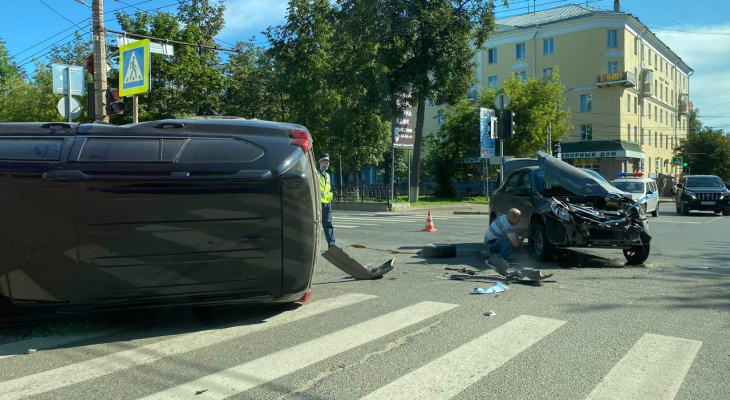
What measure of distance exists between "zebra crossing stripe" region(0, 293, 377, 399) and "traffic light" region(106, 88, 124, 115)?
9.25 metres

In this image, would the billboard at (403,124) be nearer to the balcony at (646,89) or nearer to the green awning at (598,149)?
the green awning at (598,149)

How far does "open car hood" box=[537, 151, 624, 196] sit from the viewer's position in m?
8.59

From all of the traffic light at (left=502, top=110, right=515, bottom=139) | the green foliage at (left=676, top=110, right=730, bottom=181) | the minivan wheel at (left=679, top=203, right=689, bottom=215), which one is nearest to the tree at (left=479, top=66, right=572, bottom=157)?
the minivan wheel at (left=679, top=203, right=689, bottom=215)

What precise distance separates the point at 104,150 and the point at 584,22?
50.7 m

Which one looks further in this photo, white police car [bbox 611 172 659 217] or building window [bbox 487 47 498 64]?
building window [bbox 487 47 498 64]

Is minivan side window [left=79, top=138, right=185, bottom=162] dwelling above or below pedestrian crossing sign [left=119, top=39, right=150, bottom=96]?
below

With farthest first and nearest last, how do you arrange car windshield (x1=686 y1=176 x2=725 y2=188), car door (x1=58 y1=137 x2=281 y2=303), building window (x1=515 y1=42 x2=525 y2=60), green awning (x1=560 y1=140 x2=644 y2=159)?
1. building window (x1=515 y1=42 x2=525 y2=60)
2. green awning (x1=560 y1=140 x2=644 y2=159)
3. car windshield (x1=686 y1=176 x2=725 y2=188)
4. car door (x1=58 y1=137 x2=281 y2=303)

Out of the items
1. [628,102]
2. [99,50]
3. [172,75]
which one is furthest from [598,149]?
[99,50]

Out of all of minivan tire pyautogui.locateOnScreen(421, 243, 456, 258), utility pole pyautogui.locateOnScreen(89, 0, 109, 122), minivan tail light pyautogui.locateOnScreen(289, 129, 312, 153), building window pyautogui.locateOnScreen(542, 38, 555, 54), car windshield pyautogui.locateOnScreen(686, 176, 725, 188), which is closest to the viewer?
minivan tail light pyautogui.locateOnScreen(289, 129, 312, 153)

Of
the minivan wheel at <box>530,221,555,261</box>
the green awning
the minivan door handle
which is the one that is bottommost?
the minivan wheel at <box>530,221,555,261</box>

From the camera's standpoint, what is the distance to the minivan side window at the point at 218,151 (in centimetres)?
475

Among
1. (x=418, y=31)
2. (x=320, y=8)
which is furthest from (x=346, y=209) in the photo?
(x=320, y=8)

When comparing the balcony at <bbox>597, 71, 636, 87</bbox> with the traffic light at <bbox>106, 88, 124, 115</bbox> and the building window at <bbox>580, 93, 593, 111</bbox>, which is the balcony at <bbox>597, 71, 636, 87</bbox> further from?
the traffic light at <bbox>106, 88, 124, 115</bbox>

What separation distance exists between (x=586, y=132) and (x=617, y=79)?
5.23 metres
